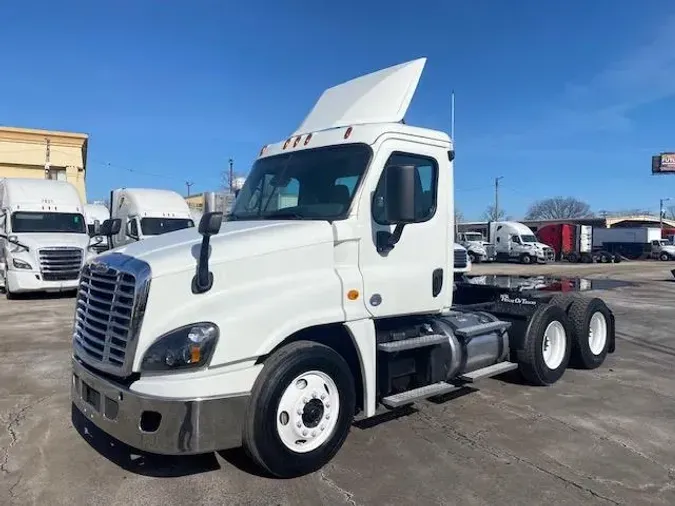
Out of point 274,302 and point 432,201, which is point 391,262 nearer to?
point 432,201

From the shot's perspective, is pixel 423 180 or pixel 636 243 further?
pixel 636 243

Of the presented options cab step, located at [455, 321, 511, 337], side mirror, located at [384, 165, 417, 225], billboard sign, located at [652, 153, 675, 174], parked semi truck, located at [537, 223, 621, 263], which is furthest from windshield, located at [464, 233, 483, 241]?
billboard sign, located at [652, 153, 675, 174]

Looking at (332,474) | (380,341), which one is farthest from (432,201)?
(332,474)

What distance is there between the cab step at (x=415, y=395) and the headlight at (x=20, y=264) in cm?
1380

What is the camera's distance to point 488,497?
3.99 metres

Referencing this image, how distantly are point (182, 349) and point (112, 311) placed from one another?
26.1 inches

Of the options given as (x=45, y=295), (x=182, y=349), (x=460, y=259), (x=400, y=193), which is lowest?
(x=45, y=295)

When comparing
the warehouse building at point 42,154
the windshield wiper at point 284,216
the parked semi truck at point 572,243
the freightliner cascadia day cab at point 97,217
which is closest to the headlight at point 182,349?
the windshield wiper at point 284,216

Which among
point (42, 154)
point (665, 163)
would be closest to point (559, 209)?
point (665, 163)

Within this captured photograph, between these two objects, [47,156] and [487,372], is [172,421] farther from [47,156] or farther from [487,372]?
[47,156]

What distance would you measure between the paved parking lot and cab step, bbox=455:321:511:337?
778 millimetres

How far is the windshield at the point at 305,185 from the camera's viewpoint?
4805mm

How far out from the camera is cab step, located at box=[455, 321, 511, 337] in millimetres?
5690

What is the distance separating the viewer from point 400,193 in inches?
176
